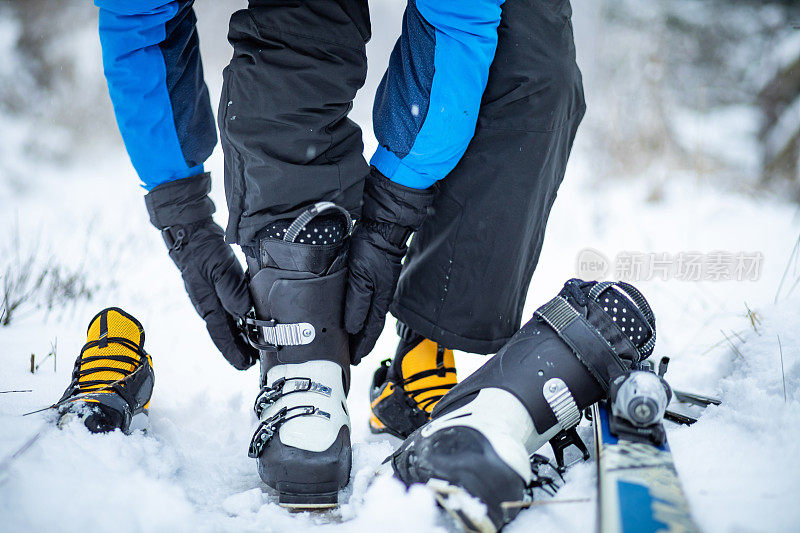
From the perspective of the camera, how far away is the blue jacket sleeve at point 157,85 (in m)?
1.05

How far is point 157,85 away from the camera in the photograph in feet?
3.70

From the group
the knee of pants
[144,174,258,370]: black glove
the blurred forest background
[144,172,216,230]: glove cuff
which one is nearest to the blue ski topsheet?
the knee of pants

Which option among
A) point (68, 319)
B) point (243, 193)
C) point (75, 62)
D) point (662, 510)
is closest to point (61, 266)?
point (68, 319)

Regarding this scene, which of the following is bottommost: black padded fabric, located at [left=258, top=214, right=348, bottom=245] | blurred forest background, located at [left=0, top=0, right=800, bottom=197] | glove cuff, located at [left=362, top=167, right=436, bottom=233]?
blurred forest background, located at [left=0, top=0, right=800, bottom=197]

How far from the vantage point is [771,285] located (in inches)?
82.0

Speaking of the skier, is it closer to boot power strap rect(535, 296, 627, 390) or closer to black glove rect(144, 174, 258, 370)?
black glove rect(144, 174, 258, 370)

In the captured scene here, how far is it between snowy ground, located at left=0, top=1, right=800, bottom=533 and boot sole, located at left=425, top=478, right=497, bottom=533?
22mm

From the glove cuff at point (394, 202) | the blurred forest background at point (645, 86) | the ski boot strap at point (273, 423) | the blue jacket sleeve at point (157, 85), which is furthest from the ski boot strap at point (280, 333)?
the blurred forest background at point (645, 86)

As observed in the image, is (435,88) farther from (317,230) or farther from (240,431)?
(240,431)

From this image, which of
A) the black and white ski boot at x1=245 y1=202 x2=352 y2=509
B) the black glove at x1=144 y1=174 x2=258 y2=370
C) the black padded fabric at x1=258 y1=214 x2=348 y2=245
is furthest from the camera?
the black glove at x1=144 y1=174 x2=258 y2=370

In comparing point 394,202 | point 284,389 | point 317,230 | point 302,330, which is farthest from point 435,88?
point 284,389

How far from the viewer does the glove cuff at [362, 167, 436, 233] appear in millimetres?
1082

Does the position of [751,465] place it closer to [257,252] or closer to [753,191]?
[257,252]

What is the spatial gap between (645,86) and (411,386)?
4.84 meters
